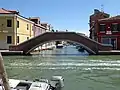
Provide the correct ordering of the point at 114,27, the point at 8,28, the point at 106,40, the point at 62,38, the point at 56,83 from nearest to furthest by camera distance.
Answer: the point at 56,83 → the point at 62,38 → the point at 8,28 → the point at 114,27 → the point at 106,40

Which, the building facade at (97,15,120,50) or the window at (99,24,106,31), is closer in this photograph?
the building facade at (97,15,120,50)

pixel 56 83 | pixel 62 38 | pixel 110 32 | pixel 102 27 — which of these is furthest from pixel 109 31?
pixel 56 83

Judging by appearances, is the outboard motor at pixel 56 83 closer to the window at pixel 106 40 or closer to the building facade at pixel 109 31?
the building facade at pixel 109 31

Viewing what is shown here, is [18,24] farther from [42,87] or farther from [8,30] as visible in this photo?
[42,87]

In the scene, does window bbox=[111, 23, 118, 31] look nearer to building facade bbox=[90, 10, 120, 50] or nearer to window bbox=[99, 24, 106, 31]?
building facade bbox=[90, 10, 120, 50]

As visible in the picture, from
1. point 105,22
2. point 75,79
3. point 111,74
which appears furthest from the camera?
point 105,22

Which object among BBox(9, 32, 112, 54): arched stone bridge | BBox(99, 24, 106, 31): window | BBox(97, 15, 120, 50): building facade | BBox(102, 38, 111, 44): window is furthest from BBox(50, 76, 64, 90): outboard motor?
BBox(99, 24, 106, 31): window

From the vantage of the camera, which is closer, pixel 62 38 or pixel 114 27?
pixel 62 38

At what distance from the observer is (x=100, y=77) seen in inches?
578

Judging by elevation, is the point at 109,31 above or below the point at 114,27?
below

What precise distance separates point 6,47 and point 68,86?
23.4m

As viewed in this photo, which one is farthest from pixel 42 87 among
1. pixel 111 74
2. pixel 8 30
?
pixel 8 30

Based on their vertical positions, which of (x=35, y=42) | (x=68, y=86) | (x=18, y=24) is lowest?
(x=68, y=86)

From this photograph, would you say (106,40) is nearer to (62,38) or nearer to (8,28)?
(62,38)
